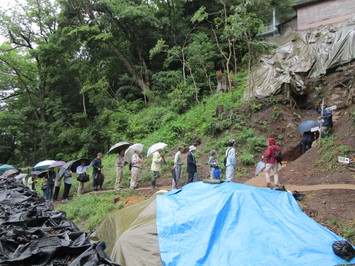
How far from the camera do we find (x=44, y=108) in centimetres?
2438

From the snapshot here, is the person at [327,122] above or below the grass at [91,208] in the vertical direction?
above

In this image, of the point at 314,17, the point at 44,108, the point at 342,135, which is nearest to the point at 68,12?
the point at 44,108

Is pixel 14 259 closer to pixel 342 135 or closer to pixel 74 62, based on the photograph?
pixel 342 135

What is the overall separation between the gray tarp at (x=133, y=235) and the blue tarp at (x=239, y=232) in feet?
0.55

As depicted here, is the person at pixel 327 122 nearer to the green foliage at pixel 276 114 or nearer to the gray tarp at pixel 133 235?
the green foliage at pixel 276 114

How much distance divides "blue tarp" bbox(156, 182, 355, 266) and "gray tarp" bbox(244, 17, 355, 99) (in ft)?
35.2

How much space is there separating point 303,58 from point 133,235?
57.8ft

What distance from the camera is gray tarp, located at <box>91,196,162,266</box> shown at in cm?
419

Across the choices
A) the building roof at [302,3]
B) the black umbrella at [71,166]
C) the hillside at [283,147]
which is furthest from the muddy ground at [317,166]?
the building roof at [302,3]

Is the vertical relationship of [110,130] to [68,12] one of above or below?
below

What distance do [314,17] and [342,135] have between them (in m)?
Result: 15.6

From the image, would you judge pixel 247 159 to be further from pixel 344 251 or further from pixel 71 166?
pixel 71 166

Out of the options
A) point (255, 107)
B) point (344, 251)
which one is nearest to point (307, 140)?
point (255, 107)

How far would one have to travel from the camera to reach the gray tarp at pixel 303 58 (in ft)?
48.9
